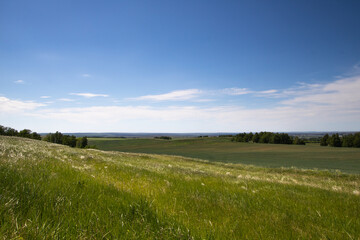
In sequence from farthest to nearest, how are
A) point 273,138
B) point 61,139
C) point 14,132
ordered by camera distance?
point 273,138, point 61,139, point 14,132

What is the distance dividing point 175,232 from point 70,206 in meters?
1.47

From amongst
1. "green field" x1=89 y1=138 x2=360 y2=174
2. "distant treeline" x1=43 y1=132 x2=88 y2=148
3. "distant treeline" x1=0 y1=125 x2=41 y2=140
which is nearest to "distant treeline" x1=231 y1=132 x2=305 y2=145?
"green field" x1=89 y1=138 x2=360 y2=174

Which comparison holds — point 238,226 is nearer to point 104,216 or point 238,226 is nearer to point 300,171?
point 104,216

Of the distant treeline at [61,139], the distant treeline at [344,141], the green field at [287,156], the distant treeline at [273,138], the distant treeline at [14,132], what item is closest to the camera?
the green field at [287,156]

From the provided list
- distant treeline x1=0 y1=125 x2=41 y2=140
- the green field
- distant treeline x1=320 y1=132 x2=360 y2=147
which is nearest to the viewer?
the green field

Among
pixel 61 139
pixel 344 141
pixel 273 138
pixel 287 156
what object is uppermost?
pixel 273 138

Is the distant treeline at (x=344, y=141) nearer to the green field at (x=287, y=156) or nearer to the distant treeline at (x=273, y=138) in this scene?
the distant treeline at (x=273, y=138)

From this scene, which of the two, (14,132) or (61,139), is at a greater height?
(14,132)

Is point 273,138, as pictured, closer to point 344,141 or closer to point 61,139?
point 344,141

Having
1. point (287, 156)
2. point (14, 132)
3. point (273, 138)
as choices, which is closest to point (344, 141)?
point (273, 138)

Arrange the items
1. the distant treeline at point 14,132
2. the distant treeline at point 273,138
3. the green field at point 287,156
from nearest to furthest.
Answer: the green field at point 287,156 < the distant treeline at point 14,132 < the distant treeline at point 273,138

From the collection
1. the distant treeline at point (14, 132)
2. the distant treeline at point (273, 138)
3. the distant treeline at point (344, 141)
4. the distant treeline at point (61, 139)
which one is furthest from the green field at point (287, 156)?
the distant treeline at point (14, 132)

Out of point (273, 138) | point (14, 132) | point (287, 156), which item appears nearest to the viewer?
point (287, 156)

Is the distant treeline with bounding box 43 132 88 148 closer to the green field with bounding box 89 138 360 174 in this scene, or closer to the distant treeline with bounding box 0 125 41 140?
the distant treeline with bounding box 0 125 41 140
